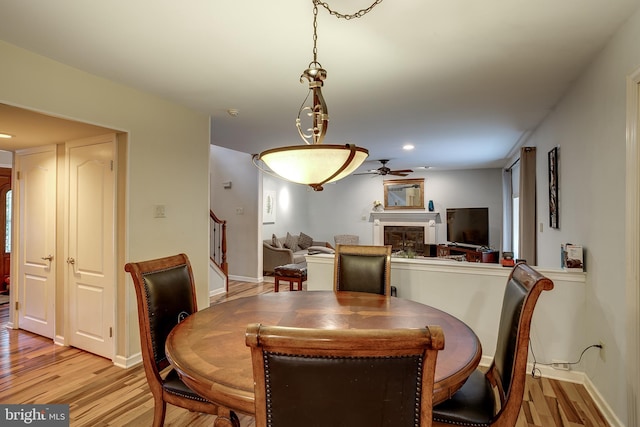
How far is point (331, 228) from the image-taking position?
916 centimetres

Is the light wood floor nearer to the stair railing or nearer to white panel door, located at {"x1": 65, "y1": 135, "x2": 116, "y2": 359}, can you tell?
white panel door, located at {"x1": 65, "y1": 135, "x2": 116, "y2": 359}

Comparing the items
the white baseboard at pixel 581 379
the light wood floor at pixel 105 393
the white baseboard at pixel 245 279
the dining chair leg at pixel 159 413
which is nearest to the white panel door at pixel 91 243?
the light wood floor at pixel 105 393

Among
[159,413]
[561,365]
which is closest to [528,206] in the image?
[561,365]

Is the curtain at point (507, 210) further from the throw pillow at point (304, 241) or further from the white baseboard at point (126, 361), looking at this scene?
the white baseboard at point (126, 361)

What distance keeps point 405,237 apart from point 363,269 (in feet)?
19.9

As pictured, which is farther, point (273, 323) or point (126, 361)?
point (126, 361)

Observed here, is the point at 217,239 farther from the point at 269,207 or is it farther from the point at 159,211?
the point at 159,211

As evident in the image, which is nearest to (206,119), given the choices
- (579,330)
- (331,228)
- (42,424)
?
(42,424)

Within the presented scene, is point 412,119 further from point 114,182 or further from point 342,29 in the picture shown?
point 114,182

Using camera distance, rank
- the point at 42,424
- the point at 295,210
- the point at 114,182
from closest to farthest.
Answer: the point at 42,424, the point at 114,182, the point at 295,210

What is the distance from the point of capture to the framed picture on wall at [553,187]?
10.4 feet

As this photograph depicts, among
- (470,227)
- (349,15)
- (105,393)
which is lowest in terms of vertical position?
(105,393)

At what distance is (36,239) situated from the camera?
3686 millimetres

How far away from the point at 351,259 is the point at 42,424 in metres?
2.31
